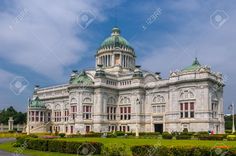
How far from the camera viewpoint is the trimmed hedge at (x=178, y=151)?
24.2 metres

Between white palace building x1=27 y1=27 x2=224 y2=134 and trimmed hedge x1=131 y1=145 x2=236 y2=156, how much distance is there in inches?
1869

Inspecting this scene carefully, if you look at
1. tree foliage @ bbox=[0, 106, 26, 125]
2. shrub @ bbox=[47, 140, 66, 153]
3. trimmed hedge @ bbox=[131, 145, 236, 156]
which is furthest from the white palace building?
trimmed hedge @ bbox=[131, 145, 236, 156]

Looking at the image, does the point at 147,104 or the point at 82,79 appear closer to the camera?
the point at 147,104

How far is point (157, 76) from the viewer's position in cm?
9581

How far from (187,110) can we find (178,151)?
5079cm

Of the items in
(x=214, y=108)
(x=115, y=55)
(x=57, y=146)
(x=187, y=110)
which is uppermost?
(x=115, y=55)

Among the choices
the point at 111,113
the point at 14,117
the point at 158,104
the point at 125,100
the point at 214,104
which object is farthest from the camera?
the point at 14,117

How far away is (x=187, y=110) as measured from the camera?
75.5 m

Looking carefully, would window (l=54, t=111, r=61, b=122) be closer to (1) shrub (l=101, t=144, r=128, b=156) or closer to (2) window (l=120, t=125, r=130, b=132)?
(2) window (l=120, t=125, r=130, b=132)

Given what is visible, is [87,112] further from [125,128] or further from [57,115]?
[57,115]

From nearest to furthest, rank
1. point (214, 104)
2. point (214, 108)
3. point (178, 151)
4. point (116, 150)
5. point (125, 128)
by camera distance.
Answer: point (178, 151) < point (116, 150) < point (214, 108) < point (214, 104) < point (125, 128)

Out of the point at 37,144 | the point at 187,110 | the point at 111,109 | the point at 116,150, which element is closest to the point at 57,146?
the point at 37,144

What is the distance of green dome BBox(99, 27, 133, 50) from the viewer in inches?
3937

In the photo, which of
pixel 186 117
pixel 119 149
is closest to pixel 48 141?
pixel 119 149
